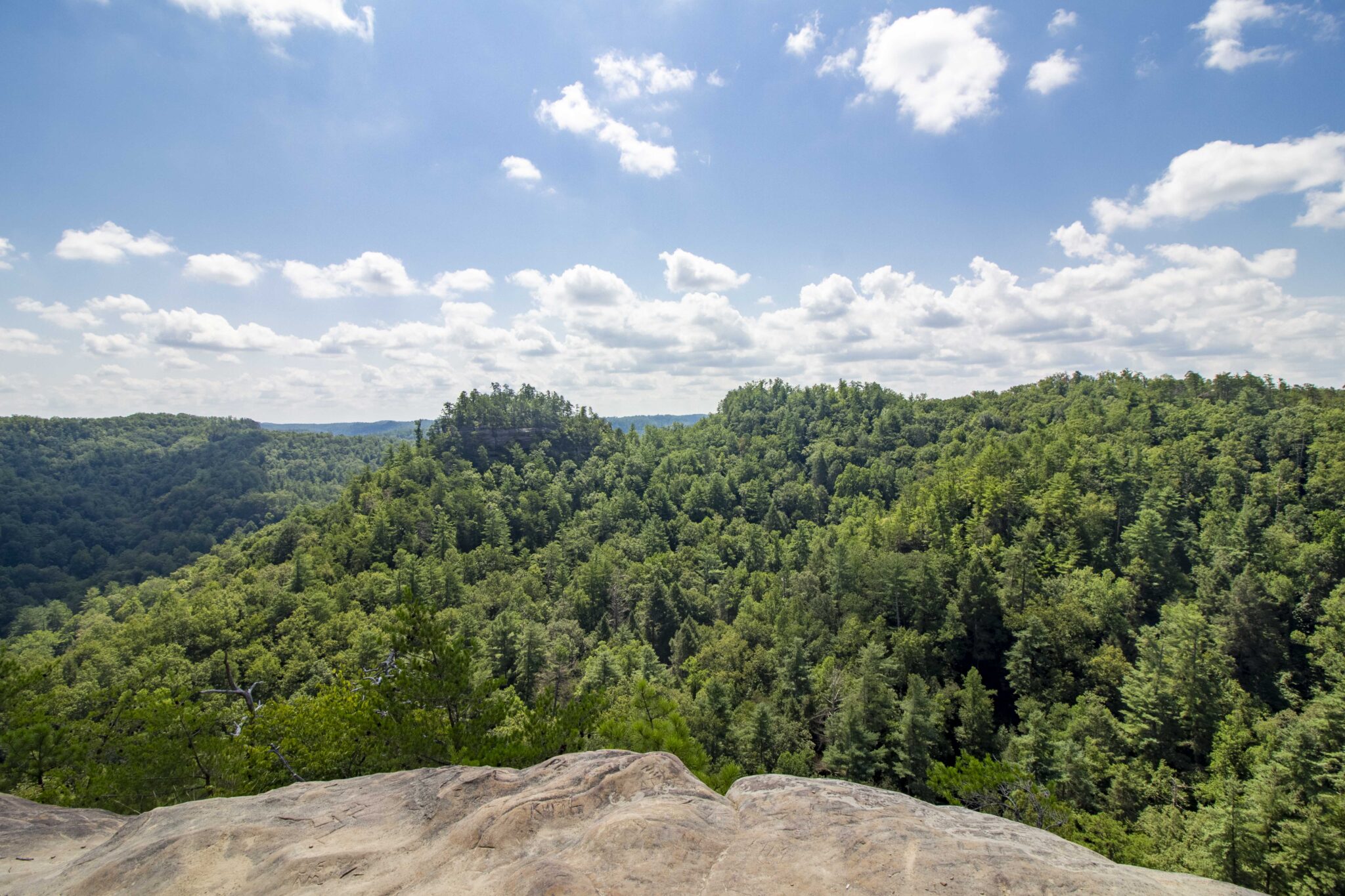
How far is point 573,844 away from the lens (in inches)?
303

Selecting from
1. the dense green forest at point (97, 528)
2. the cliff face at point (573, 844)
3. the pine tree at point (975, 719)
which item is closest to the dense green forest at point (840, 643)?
the pine tree at point (975, 719)

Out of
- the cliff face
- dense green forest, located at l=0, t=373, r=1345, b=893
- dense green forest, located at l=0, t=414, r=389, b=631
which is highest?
the cliff face

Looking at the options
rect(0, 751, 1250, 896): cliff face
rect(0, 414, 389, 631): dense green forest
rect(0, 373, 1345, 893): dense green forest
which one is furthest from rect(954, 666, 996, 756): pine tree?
rect(0, 414, 389, 631): dense green forest

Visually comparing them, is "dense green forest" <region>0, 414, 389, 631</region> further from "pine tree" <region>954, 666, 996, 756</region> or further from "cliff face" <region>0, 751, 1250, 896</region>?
"cliff face" <region>0, 751, 1250, 896</region>

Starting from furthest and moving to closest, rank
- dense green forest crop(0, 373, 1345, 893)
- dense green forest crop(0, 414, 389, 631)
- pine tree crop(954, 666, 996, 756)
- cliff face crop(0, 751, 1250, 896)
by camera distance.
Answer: dense green forest crop(0, 414, 389, 631)
pine tree crop(954, 666, 996, 756)
dense green forest crop(0, 373, 1345, 893)
cliff face crop(0, 751, 1250, 896)

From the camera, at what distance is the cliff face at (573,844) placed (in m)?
6.75

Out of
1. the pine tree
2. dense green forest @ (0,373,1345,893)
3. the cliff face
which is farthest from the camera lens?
the pine tree

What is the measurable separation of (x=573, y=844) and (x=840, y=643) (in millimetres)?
55945

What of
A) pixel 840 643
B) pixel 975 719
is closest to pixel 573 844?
pixel 975 719

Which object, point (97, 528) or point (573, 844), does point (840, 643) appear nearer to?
point (573, 844)

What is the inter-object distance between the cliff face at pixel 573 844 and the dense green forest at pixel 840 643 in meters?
6.62

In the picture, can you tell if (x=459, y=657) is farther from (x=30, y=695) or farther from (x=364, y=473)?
(x=364, y=473)

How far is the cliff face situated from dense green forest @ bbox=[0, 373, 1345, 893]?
21.7 ft

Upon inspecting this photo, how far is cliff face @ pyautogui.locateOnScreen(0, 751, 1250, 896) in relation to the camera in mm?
6750
